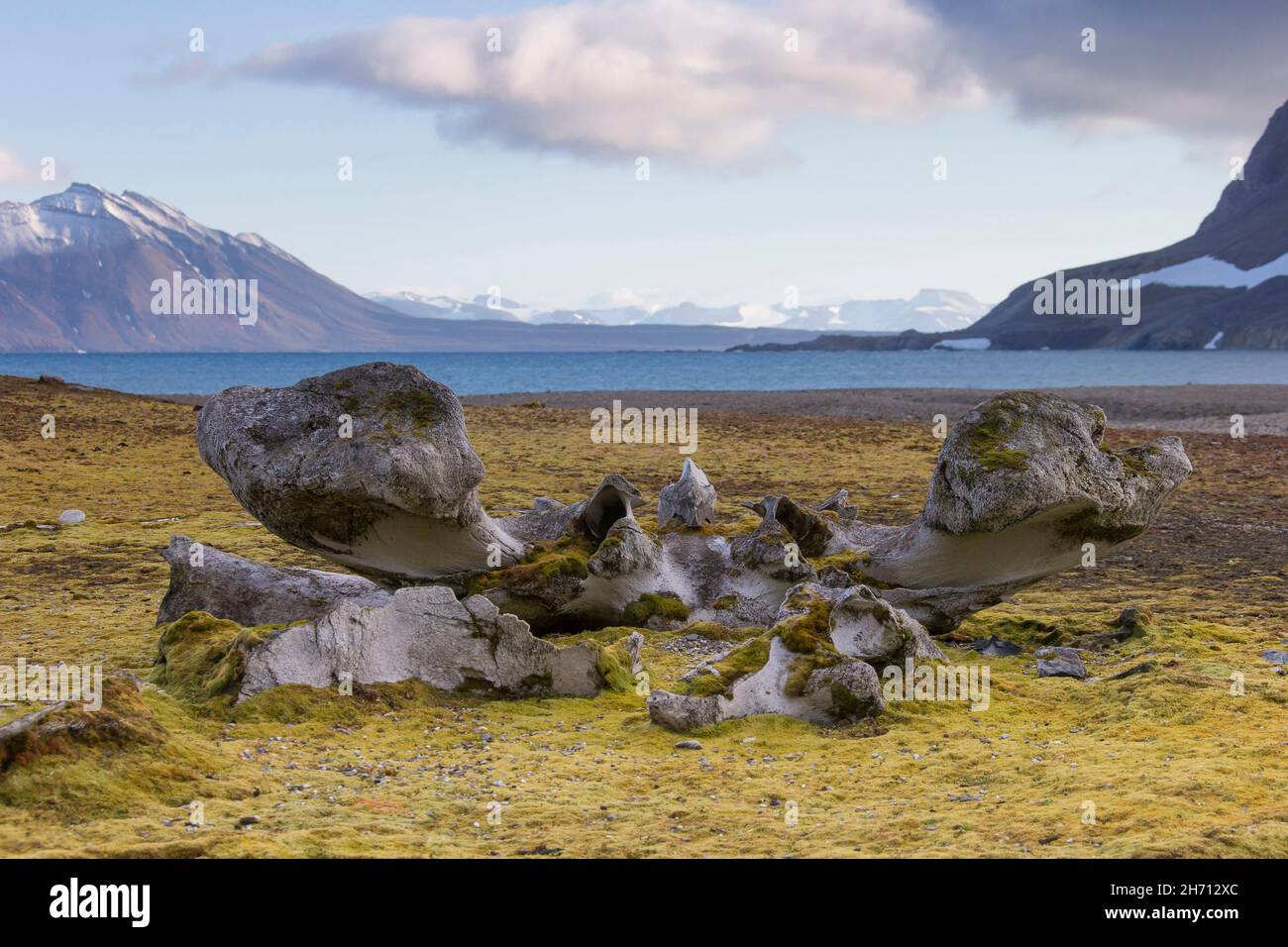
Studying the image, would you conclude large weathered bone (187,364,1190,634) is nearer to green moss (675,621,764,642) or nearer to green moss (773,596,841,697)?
green moss (675,621,764,642)

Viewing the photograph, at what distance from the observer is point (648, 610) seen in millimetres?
9047

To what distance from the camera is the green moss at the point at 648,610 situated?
356 inches

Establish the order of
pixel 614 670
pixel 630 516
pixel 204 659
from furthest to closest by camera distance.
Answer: pixel 630 516 < pixel 614 670 < pixel 204 659

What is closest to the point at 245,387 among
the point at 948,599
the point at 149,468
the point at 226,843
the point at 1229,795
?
the point at 226,843

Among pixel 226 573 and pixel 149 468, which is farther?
pixel 149 468

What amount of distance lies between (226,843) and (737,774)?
2.34 m

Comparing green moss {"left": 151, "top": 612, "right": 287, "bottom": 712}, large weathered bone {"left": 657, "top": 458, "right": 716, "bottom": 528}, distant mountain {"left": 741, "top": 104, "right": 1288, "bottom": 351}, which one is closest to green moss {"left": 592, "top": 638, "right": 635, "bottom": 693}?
green moss {"left": 151, "top": 612, "right": 287, "bottom": 712}

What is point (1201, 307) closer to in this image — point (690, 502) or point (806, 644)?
point (690, 502)

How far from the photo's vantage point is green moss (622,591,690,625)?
29.7 feet

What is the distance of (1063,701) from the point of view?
274 inches

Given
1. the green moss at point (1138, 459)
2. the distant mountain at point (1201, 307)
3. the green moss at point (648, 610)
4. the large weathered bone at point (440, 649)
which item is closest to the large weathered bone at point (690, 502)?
the green moss at point (648, 610)

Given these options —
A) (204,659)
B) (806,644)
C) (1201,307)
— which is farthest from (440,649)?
(1201,307)

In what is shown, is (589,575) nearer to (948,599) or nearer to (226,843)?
(948,599)

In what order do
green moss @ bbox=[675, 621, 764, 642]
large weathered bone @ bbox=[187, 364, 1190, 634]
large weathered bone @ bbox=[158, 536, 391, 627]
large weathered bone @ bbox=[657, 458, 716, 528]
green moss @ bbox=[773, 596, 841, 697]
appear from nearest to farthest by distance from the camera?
green moss @ bbox=[773, 596, 841, 697] < large weathered bone @ bbox=[187, 364, 1190, 634] < large weathered bone @ bbox=[158, 536, 391, 627] < green moss @ bbox=[675, 621, 764, 642] < large weathered bone @ bbox=[657, 458, 716, 528]
